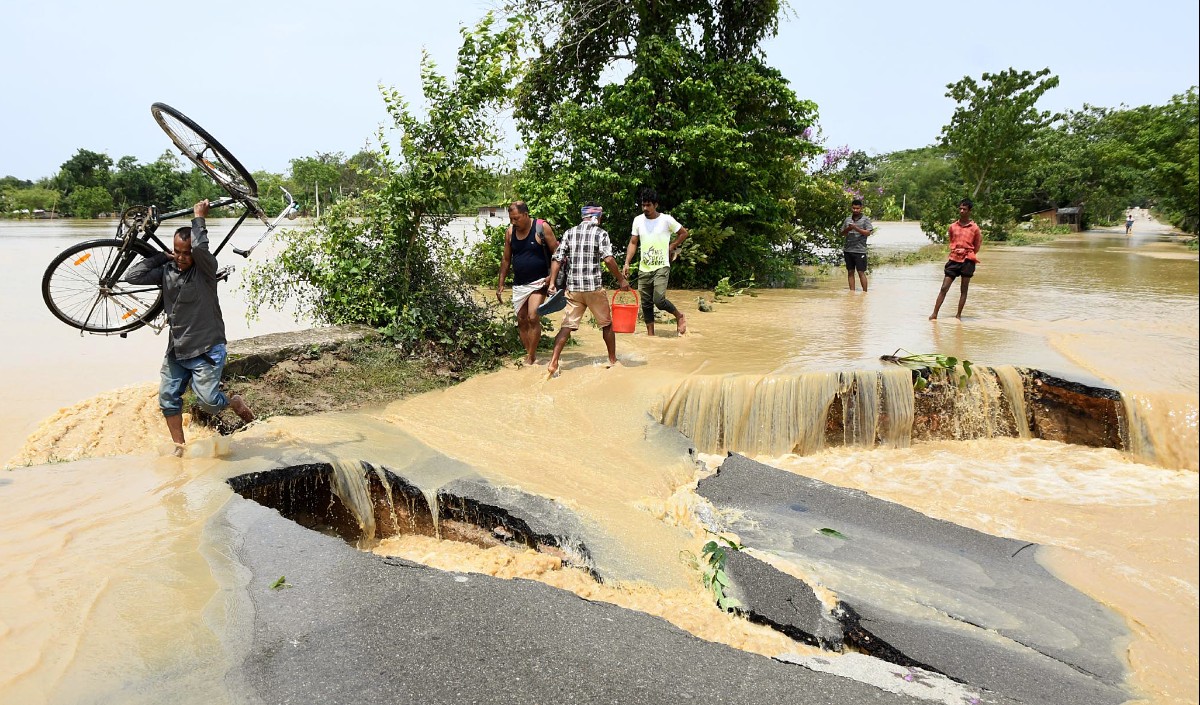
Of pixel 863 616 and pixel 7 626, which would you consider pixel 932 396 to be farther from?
pixel 7 626

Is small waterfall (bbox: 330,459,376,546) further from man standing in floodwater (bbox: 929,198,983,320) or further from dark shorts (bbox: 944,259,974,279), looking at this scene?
dark shorts (bbox: 944,259,974,279)

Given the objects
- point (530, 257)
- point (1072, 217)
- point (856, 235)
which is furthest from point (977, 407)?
point (1072, 217)

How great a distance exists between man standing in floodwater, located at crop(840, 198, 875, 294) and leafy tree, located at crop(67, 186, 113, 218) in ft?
176

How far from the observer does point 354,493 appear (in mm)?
5379

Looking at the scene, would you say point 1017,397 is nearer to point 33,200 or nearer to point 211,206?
point 211,206

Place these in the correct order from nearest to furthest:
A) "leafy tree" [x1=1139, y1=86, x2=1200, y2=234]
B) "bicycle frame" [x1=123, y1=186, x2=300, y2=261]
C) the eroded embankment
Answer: "bicycle frame" [x1=123, y1=186, x2=300, y2=261], the eroded embankment, "leafy tree" [x1=1139, y1=86, x2=1200, y2=234]

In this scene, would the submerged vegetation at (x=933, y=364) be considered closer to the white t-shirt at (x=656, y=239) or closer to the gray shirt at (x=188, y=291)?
the white t-shirt at (x=656, y=239)

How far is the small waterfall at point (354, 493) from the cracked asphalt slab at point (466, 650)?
1.28 metres

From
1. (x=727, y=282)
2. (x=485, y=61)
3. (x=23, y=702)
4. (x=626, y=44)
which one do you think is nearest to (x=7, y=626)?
(x=23, y=702)

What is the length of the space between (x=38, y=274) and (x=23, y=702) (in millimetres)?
20399

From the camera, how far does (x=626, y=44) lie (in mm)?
14094

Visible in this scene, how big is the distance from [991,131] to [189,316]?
99.9 feet

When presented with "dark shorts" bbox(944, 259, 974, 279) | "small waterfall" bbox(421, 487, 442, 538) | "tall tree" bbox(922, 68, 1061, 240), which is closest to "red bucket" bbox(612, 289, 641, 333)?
"small waterfall" bbox(421, 487, 442, 538)

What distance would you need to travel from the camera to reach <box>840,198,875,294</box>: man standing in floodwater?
13195 mm
